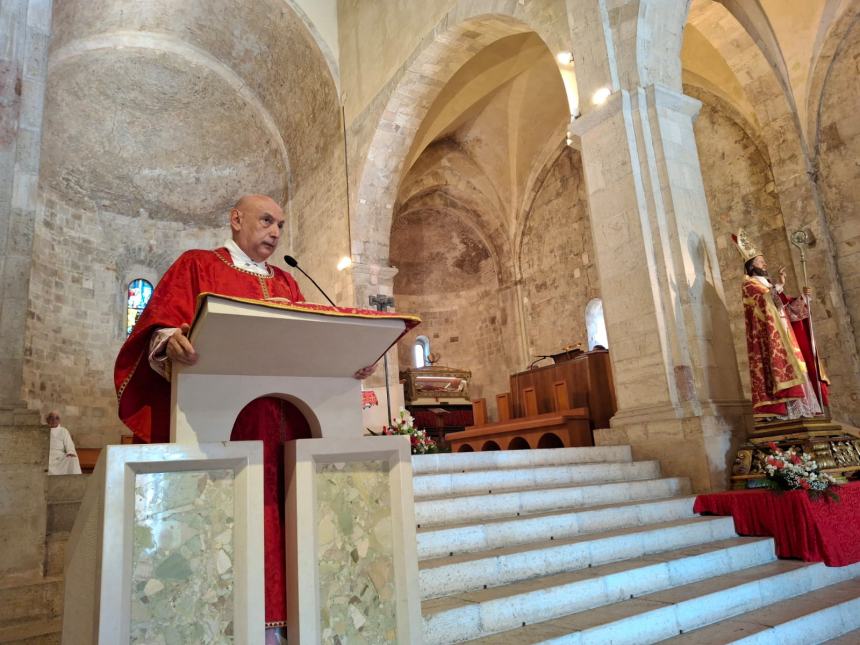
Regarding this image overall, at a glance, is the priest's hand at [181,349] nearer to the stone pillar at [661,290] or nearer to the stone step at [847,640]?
the stone step at [847,640]

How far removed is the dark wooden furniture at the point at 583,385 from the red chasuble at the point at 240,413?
6.85 m

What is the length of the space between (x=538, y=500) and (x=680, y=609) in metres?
1.50

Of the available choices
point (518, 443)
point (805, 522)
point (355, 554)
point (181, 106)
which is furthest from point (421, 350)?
point (355, 554)

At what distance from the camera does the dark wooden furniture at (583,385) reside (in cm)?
867

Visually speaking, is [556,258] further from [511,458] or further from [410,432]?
[511,458]

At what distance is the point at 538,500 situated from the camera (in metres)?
4.79

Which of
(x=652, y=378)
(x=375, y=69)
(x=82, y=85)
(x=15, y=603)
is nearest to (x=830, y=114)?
(x=652, y=378)

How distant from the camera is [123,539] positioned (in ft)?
5.21

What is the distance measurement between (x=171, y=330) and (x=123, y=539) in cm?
66

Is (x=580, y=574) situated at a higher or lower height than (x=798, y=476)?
lower

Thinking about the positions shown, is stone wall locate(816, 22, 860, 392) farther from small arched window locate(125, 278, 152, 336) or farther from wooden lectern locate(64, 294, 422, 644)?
small arched window locate(125, 278, 152, 336)

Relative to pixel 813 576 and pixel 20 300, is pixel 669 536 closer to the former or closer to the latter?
A: pixel 813 576

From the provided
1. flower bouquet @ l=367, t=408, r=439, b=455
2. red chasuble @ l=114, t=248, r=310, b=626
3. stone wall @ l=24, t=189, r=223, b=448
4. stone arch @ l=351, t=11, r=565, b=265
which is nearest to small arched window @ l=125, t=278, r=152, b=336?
stone wall @ l=24, t=189, r=223, b=448

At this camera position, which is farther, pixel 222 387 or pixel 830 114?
pixel 830 114
